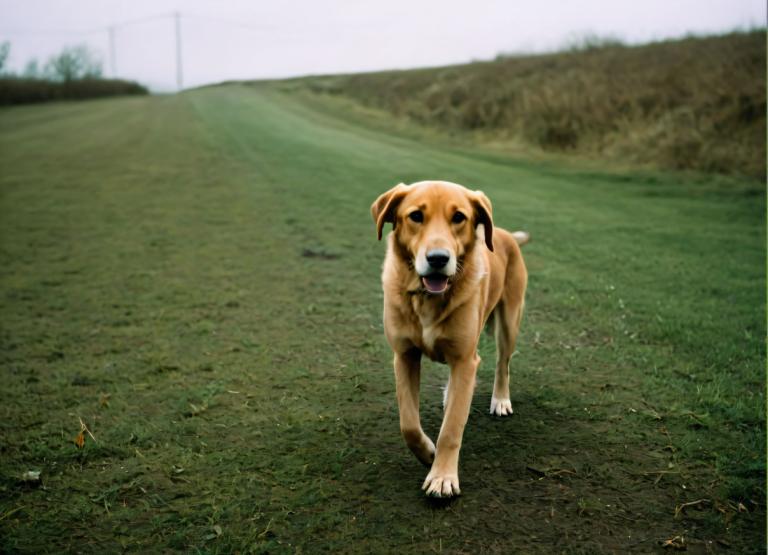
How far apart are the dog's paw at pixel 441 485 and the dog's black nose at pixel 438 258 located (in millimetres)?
1068

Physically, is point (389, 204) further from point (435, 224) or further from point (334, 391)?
point (334, 391)

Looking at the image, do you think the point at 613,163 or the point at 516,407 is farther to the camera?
the point at 613,163

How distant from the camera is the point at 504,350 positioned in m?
4.05

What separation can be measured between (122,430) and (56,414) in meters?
0.56

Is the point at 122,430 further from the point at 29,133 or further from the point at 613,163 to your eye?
the point at 29,133

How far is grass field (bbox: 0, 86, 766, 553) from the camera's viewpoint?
291 cm

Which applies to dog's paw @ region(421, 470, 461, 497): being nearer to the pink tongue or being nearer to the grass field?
the grass field

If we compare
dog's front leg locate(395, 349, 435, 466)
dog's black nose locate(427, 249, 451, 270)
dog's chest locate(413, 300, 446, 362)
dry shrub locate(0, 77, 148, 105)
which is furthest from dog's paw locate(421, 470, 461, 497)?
dry shrub locate(0, 77, 148, 105)

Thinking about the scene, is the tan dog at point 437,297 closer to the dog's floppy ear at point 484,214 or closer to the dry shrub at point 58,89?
the dog's floppy ear at point 484,214

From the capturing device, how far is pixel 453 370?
3.32 m

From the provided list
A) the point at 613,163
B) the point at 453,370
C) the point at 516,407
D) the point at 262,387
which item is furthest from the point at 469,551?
the point at 613,163

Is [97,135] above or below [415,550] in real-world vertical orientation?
above

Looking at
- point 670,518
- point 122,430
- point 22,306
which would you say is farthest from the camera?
point 22,306

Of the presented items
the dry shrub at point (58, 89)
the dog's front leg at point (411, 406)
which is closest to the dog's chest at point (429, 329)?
the dog's front leg at point (411, 406)
